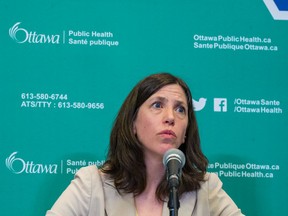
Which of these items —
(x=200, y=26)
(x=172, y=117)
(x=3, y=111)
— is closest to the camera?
(x=172, y=117)

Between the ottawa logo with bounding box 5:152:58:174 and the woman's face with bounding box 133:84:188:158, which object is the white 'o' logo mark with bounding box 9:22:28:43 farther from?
the woman's face with bounding box 133:84:188:158

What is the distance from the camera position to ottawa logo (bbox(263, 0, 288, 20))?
9.29 ft

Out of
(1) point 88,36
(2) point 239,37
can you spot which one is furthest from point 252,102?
(1) point 88,36

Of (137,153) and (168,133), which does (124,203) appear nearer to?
(137,153)

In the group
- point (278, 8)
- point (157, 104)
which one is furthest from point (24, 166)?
point (278, 8)

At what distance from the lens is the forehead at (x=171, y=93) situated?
7.12 feet

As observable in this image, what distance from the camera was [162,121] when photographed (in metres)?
2.09

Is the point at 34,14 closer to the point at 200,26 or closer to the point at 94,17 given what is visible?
the point at 94,17

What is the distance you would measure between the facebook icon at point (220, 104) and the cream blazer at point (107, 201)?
0.58 metres

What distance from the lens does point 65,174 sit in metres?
2.61

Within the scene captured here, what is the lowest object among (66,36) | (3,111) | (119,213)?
(119,213)

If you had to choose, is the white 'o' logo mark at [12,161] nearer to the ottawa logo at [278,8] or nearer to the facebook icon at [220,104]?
the facebook icon at [220,104]

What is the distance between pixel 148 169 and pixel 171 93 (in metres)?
0.37

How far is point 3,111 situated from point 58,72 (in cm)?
36
